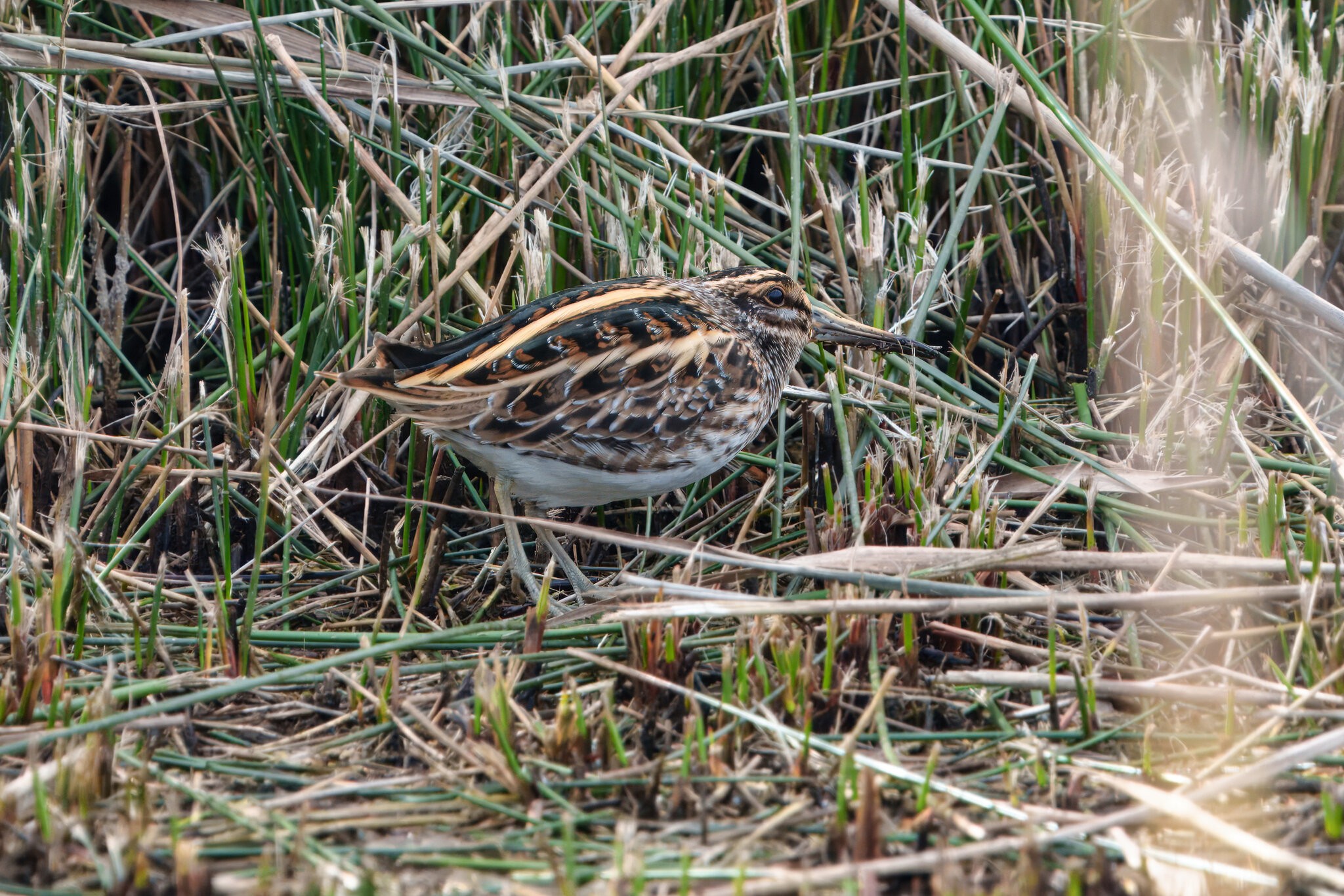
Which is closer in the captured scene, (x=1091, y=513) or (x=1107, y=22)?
(x=1091, y=513)

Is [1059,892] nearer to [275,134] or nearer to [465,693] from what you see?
[465,693]

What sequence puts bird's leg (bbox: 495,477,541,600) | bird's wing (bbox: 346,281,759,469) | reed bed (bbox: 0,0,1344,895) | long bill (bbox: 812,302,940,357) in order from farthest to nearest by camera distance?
long bill (bbox: 812,302,940,357)
bird's leg (bbox: 495,477,541,600)
bird's wing (bbox: 346,281,759,469)
reed bed (bbox: 0,0,1344,895)

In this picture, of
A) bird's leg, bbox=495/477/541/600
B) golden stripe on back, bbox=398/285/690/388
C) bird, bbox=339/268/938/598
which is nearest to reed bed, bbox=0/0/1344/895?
bird's leg, bbox=495/477/541/600

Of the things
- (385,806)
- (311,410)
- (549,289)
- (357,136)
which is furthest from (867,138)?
(385,806)

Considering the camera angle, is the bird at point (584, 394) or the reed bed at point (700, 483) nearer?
the reed bed at point (700, 483)

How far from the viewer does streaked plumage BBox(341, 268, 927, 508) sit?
435 cm

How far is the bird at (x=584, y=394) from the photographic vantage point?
4355 millimetres

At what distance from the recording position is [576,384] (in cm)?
441

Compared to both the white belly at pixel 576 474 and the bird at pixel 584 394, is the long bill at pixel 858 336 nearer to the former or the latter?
the bird at pixel 584 394

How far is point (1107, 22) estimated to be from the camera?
5.15m

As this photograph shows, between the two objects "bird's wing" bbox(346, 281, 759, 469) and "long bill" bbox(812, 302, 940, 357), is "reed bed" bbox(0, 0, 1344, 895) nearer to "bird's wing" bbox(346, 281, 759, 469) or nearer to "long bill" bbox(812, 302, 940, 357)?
"long bill" bbox(812, 302, 940, 357)

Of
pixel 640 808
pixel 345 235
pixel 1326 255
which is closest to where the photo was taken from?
pixel 640 808

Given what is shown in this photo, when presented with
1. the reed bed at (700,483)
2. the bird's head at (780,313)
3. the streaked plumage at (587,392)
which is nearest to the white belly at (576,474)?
the streaked plumage at (587,392)

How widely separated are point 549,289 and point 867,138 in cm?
180
